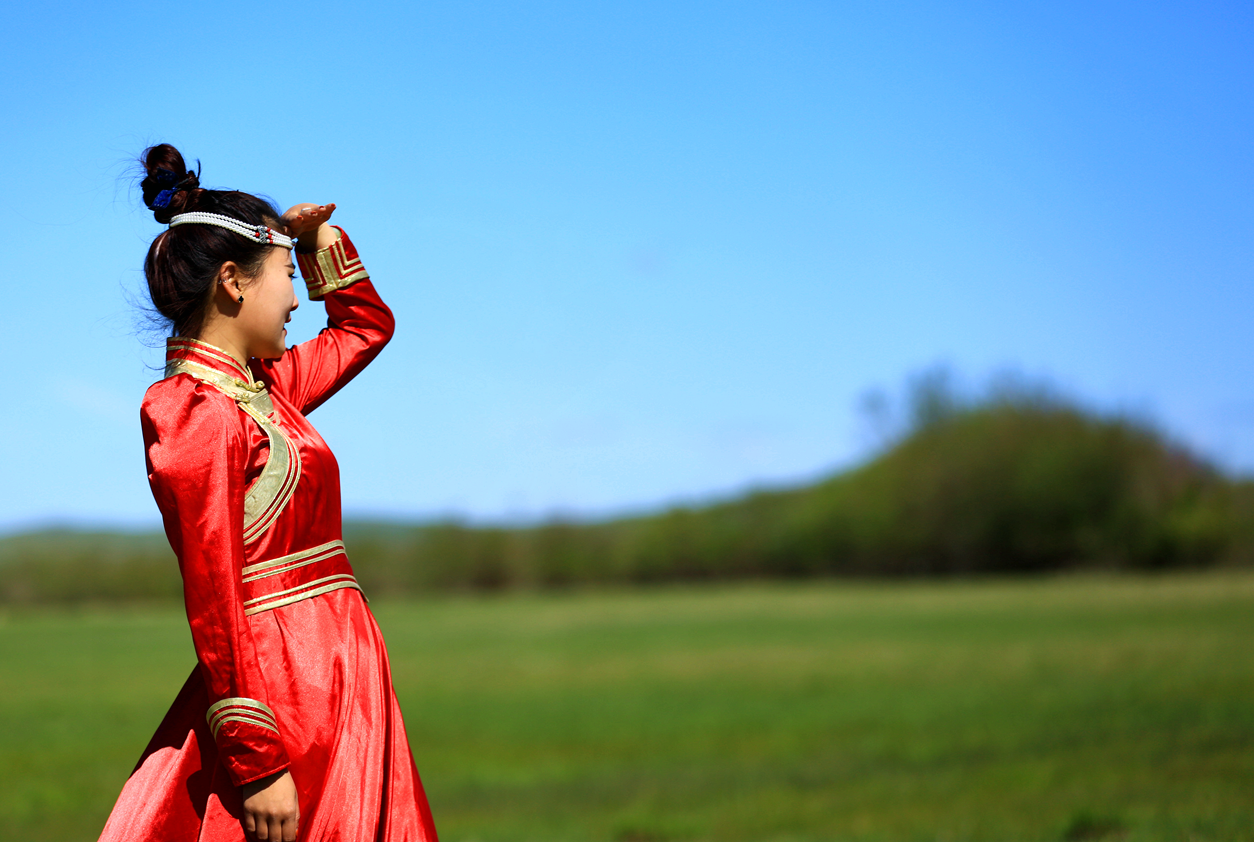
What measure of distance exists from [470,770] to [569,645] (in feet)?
65.8

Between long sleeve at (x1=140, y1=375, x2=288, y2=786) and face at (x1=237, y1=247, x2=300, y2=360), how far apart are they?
24 centimetres

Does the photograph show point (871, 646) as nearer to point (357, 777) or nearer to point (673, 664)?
point (673, 664)

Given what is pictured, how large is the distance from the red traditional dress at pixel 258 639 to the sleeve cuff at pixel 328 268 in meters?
0.40

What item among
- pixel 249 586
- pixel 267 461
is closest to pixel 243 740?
pixel 249 586

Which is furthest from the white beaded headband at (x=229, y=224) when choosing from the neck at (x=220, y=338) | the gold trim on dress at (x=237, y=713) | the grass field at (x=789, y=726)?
the grass field at (x=789, y=726)

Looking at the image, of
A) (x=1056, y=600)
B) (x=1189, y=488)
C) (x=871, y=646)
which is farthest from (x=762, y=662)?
(x=1189, y=488)

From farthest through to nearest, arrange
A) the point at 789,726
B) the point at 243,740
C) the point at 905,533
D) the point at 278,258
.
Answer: the point at 905,533, the point at 789,726, the point at 278,258, the point at 243,740

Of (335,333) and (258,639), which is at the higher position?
(335,333)

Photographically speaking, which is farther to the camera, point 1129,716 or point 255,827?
point 1129,716

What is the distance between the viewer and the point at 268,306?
247 cm

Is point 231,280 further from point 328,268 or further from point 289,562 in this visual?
point 289,562

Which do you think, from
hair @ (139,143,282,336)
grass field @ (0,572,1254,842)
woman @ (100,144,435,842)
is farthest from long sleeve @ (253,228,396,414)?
grass field @ (0,572,1254,842)

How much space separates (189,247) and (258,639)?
871 millimetres

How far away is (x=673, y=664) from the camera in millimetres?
25172
